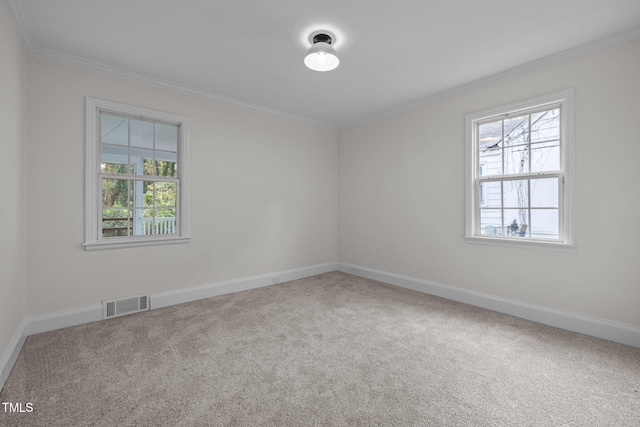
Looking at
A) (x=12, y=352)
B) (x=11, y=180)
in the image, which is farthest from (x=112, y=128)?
(x=12, y=352)

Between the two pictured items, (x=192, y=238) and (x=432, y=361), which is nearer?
(x=432, y=361)

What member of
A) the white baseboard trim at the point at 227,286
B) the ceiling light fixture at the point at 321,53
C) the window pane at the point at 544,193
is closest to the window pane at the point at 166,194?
the white baseboard trim at the point at 227,286

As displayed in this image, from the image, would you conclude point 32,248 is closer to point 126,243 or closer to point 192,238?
point 126,243

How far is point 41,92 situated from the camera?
9.02ft

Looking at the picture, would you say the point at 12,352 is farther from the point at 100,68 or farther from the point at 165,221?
the point at 100,68

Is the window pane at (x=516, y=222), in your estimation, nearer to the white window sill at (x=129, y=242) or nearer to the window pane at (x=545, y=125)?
the window pane at (x=545, y=125)

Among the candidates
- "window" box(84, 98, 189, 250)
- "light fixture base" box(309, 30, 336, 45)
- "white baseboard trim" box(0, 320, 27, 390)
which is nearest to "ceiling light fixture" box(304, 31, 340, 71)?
"light fixture base" box(309, 30, 336, 45)

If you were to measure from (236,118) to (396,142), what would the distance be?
2.38 m

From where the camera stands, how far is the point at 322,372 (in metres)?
2.09

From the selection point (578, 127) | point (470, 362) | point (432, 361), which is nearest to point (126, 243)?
point (432, 361)

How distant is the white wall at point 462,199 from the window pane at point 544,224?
7.5 inches

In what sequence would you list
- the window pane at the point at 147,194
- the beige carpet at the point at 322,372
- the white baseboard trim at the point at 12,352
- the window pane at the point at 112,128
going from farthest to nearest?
the window pane at the point at 112,128 → the window pane at the point at 147,194 → the white baseboard trim at the point at 12,352 → the beige carpet at the point at 322,372

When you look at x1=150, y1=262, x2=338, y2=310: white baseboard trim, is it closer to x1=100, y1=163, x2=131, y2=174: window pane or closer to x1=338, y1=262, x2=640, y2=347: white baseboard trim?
x1=338, y1=262, x2=640, y2=347: white baseboard trim

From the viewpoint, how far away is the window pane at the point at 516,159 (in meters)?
3.17
